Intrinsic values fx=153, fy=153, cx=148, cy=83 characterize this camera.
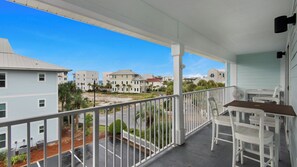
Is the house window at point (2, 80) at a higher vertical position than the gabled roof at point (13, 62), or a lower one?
lower

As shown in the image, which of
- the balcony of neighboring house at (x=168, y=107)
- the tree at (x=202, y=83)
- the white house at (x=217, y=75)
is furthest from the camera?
the white house at (x=217, y=75)

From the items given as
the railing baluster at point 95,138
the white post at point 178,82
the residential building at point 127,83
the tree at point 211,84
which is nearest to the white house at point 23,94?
the railing baluster at point 95,138

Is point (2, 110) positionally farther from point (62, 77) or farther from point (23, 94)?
point (62, 77)

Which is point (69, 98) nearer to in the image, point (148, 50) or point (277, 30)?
point (277, 30)

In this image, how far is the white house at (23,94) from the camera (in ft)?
4.43

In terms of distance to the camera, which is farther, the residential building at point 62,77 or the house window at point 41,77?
the residential building at point 62,77

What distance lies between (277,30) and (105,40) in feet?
12.0

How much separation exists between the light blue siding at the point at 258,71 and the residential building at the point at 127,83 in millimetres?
5245

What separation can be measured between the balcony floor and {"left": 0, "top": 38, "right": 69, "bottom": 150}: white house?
1607 mm

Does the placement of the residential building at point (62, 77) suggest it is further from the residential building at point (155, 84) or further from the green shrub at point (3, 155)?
the residential building at point (155, 84)

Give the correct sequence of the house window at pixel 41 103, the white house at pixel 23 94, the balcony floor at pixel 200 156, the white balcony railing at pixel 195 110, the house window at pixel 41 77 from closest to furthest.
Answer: the white house at pixel 23 94, the house window at pixel 41 103, the house window at pixel 41 77, the balcony floor at pixel 200 156, the white balcony railing at pixel 195 110

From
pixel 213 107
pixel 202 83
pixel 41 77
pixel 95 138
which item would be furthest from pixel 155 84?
pixel 202 83

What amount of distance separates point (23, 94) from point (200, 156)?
2606 millimetres

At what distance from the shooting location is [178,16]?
2803 mm
